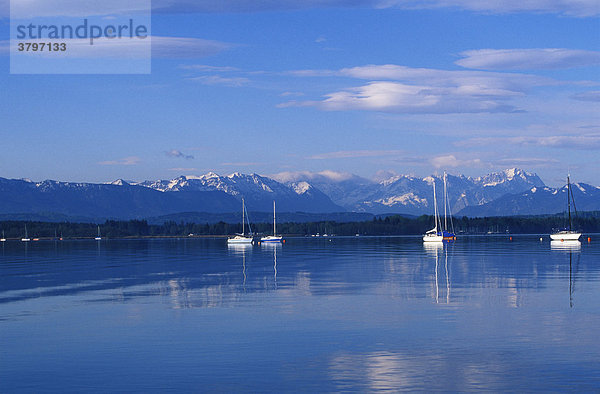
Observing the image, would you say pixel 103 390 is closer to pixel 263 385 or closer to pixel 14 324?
pixel 263 385

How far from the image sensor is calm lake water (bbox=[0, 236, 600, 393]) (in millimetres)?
28484

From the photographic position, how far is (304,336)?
3834 cm

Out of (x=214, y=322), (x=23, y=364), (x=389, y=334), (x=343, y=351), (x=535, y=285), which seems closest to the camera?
(x=23, y=364)

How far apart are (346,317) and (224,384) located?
18080 millimetres

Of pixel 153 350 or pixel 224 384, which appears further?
pixel 153 350

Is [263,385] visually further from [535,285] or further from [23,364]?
[535,285]

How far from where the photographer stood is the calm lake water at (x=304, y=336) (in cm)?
2848

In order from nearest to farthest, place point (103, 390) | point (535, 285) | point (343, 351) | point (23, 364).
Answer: point (103, 390), point (23, 364), point (343, 351), point (535, 285)

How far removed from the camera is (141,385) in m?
27.8

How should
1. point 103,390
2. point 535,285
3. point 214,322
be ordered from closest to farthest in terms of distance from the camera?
1. point 103,390
2. point 214,322
3. point 535,285

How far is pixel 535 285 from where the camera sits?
211 feet

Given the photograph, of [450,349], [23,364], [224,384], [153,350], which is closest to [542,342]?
[450,349]

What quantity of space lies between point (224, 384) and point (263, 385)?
1.47 meters

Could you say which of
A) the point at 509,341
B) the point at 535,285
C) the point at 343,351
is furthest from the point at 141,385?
the point at 535,285
